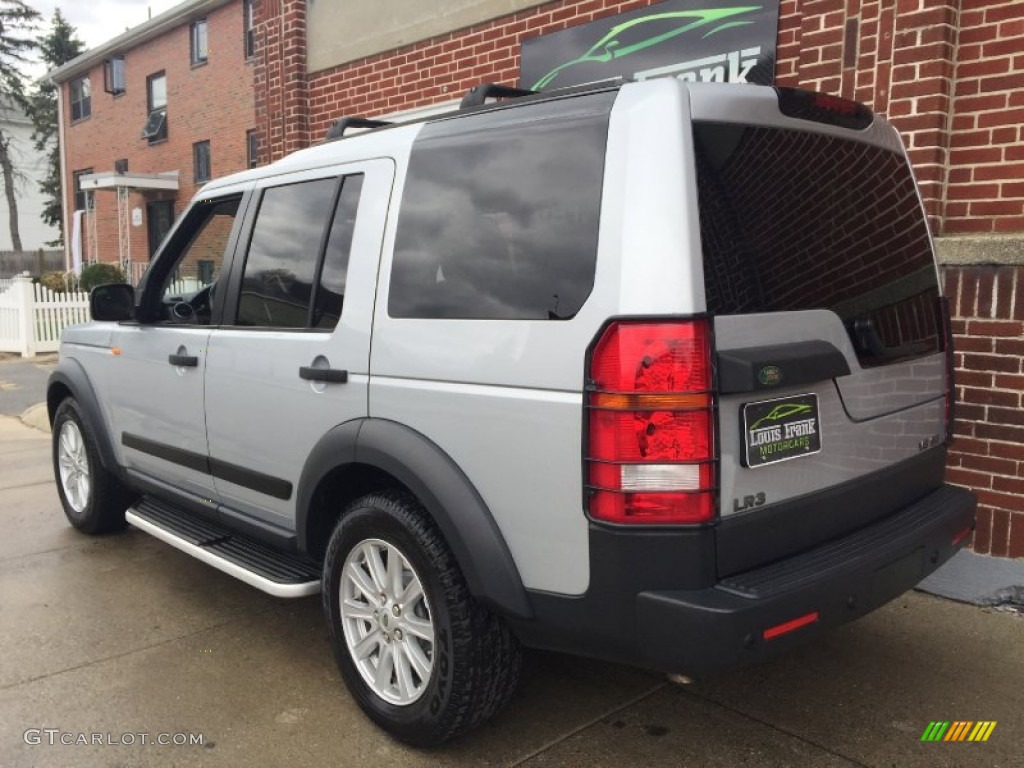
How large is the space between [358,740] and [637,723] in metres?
0.95

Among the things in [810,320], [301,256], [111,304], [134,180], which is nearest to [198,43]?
[134,180]

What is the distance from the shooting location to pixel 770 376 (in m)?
2.28

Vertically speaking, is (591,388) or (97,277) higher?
(97,277)

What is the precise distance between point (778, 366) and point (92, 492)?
409 cm

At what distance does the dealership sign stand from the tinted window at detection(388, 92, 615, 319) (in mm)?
2983

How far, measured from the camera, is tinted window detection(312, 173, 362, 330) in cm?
312

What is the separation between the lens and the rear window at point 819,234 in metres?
2.32

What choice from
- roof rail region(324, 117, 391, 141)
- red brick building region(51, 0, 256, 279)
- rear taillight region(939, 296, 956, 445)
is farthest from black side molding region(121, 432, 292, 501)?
red brick building region(51, 0, 256, 279)

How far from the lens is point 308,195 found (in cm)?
340

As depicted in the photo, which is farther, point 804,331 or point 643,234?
point 804,331

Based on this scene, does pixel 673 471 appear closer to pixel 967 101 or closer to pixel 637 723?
pixel 637 723

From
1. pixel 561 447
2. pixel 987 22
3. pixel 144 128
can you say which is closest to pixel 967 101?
pixel 987 22

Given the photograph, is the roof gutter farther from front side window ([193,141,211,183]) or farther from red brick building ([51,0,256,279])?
front side window ([193,141,211,183])

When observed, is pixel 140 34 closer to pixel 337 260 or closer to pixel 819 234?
pixel 337 260
